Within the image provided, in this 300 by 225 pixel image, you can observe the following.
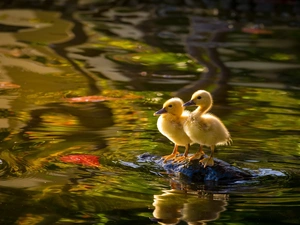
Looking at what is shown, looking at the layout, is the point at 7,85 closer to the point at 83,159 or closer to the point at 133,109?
the point at 133,109

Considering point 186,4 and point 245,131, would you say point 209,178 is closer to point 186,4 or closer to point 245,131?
point 245,131

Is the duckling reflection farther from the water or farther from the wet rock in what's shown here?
the wet rock

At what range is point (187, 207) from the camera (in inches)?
209

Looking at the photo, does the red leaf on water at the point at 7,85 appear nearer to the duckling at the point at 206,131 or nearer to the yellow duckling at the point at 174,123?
the yellow duckling at the point at 174,123

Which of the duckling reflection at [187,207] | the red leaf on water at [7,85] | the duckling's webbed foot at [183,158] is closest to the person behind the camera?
the duckling reflection at [187,207]

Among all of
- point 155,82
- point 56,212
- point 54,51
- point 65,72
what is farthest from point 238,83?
point 56,212

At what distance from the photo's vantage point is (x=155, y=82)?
981 centimetres

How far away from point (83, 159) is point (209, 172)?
1.00 meters

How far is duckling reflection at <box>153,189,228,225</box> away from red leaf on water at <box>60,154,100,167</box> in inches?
33.7

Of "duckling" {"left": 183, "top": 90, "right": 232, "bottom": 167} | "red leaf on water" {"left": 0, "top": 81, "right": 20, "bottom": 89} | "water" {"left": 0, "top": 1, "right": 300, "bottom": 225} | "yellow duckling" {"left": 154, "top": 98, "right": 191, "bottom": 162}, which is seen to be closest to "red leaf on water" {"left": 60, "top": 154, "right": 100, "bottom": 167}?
"water" {"left": 0, "top": 1, "right": 300, "bottom": 225}

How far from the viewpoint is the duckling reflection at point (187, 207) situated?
5.08m

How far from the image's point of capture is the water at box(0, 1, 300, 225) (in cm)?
535

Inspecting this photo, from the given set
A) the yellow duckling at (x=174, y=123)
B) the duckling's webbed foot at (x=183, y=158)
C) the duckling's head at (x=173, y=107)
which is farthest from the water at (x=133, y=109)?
the duckling's head at (x=173, y=107)

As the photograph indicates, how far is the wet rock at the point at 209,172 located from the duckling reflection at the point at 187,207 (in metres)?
0.34
